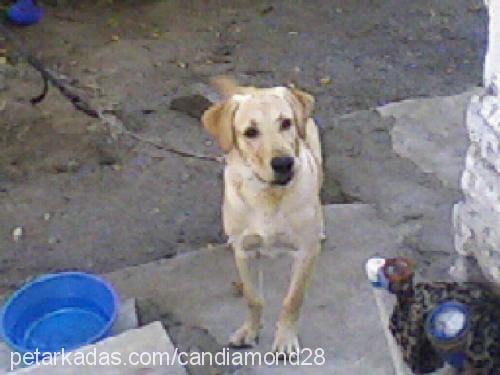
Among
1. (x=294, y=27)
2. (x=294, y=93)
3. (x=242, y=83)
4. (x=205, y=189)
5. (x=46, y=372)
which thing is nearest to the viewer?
(x=46, y=372)

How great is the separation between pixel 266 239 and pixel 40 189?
1.64 metres

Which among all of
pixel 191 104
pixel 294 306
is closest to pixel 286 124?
pixel 294 306

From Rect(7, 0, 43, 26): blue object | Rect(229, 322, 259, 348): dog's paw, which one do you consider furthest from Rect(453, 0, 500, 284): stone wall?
Rect(7, 0, 43, 26): blue object

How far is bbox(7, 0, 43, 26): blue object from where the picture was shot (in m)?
6.42

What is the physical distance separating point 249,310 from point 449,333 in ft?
3.24

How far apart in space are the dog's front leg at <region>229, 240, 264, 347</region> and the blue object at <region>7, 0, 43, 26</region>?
3364 mm

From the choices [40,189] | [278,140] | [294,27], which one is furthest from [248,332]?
[294,27]

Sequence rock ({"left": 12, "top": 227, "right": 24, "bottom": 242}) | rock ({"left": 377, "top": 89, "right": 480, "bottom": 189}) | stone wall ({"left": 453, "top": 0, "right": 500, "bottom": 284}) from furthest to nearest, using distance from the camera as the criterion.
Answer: rock ({"left": 377, "top": 89, "right": 480, "bottom": 189}) → rock ({"left": 12, "top": 227, "right": 24, "bottom": 242}) → stone wall ({"left": 453, "top": 0, "right": 500, "bottom": 284})

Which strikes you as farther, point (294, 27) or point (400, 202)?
point (294, 27)

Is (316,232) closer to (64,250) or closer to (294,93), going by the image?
(294,93)

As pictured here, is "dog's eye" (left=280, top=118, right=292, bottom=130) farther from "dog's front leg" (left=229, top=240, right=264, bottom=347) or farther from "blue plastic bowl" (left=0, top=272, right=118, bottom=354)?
"blue plastic bowl" (left=0, top=272, right=118, bottom=354)

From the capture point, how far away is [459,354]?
2.79 m

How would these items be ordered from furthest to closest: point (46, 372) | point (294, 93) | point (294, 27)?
1. point (294, 27)
2. point (294, 93)
3. point (46, 372)

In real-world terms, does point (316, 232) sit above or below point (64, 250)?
above
